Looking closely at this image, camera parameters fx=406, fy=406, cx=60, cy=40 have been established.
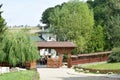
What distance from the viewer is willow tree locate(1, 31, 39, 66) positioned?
44.2 meters

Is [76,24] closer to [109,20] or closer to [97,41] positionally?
[97,41]

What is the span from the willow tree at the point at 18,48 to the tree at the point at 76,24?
2593cm

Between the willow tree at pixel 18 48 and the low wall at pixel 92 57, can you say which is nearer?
the willow tree at pixel 18 48

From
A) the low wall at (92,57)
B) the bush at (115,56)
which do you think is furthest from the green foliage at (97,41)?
the bush at (115,56)

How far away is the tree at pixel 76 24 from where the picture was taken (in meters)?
72.7

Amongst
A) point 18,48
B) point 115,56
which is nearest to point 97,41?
point 115,56

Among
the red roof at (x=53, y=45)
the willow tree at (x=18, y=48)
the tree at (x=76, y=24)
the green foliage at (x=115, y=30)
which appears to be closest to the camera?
the willow tree at (x=18, y=48)

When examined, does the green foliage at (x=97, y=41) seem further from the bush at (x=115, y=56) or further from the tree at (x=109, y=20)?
the bush at (x=115, y=56)

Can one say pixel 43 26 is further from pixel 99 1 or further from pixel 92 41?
pixel 92 41

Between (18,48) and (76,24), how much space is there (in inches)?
1143

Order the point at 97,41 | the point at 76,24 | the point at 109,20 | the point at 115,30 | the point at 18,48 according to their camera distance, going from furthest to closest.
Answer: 1. the point at 76,24
2. the point at 109,20
3. the point at 97,41
4. the point at 115,30
5. the point at 18,48

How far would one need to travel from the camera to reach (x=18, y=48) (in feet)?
147

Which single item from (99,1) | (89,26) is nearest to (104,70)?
(89,26)

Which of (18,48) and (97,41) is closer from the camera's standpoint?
(18,48)
